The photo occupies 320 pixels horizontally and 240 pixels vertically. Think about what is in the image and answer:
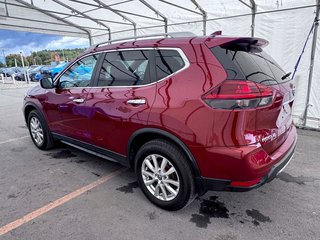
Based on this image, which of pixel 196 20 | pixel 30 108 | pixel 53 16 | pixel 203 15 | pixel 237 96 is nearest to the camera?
pixel 237 96

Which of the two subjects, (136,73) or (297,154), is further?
(297,154)

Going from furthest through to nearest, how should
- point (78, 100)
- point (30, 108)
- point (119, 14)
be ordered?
point (119, 14) < point (30, 108) < point (78, 100)

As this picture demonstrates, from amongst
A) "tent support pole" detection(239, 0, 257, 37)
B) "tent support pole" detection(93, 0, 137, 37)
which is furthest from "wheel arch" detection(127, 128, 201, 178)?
"tent support pole" detection(93, 0, 137, 37)

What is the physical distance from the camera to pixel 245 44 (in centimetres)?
228

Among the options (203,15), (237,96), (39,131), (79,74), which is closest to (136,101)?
(237,96)

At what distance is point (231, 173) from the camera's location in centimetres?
201

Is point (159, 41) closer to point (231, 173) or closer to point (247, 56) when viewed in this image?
point (247, 56)

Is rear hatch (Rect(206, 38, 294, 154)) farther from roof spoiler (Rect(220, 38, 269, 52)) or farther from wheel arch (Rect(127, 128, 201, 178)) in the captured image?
wheel arch (Rect(127, 128, 201, 178))

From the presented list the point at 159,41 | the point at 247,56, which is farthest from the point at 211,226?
the point at 159,41

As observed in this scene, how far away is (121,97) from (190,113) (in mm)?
905

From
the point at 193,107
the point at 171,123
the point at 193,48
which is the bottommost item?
the point at 171,123

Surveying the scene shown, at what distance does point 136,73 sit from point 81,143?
57.6 inches

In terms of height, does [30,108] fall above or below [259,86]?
below

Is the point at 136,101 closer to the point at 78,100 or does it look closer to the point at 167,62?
the point at 167,62
